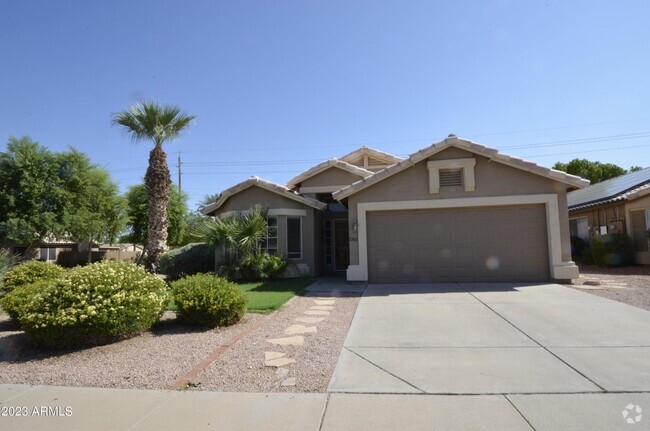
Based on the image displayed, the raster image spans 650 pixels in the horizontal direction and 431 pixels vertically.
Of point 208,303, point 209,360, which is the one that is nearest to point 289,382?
point 209,360

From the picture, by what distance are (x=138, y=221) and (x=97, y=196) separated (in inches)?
214

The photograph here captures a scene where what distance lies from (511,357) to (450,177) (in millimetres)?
7660

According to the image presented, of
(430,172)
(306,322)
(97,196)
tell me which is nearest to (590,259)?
(430,172)

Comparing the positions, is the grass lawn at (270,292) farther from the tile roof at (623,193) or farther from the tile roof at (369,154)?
the tile roof at (623,193)

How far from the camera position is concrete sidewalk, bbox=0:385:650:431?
3.56m

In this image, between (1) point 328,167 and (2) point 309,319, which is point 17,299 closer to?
(2) point 309,319

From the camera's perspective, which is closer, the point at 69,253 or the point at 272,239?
the point at 272,239

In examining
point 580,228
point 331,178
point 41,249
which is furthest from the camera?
point 41,249

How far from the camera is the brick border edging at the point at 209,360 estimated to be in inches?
183

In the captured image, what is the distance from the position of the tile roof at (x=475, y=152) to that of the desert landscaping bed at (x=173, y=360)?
220 inches

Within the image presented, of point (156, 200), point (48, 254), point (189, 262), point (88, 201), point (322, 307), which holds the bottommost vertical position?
point (322, 307)

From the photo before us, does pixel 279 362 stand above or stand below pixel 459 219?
below

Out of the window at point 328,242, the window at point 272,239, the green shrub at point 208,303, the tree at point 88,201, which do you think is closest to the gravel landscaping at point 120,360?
the green shrub at point 208,303

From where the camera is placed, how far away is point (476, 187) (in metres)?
11.9
